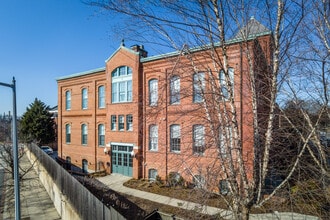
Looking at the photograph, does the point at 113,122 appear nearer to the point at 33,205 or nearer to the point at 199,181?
the point at 33,205

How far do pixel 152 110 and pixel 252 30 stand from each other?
274cm

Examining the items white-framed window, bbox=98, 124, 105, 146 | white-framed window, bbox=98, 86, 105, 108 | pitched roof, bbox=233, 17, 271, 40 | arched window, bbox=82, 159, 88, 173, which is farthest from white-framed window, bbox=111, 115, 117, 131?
pitched roof, bbox=233, 17, 271, 40

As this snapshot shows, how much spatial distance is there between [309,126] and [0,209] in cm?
1600

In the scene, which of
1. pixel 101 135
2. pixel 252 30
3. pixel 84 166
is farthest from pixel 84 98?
pixel 252 30

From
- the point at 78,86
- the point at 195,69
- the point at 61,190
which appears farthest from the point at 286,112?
the point at 78,86

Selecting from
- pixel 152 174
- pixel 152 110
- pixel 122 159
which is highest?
pixel 152 110

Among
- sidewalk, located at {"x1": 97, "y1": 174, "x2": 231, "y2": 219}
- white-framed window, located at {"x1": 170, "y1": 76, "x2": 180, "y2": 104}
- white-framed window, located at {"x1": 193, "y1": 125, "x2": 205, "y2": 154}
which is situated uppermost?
white-framed window, located at {"x1": 170, "y1": 76, "x2": 180, "y2": 104}

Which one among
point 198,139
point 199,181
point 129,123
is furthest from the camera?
point 129,123

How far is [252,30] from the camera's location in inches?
188

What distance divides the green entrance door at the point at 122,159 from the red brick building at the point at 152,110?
0.04 metres

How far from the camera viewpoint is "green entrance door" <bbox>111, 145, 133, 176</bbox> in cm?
2031

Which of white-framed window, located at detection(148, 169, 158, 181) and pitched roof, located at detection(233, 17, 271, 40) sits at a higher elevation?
pitched roof, located at detection(233, 17, 271, 40)

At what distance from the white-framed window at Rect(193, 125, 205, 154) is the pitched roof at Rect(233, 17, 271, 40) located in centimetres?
211

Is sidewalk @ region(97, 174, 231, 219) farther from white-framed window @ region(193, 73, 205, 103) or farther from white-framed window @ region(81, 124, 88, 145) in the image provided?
white-framed window @ region(193, 73, 205, 103)
